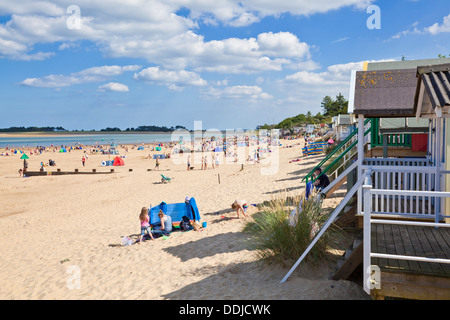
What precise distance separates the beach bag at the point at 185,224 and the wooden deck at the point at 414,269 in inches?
264

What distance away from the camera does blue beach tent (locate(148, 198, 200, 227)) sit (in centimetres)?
1185

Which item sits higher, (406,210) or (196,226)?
(406,210)

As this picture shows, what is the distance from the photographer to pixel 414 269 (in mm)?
4566

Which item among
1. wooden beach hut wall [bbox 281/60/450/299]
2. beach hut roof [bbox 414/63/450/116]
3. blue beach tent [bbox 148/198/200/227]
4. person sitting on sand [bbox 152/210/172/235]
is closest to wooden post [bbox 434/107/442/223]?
wooden beach hut wall [bbox 281/60/450/299]

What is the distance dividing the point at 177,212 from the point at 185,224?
3.00 feet

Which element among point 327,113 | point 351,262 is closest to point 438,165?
point 351,262

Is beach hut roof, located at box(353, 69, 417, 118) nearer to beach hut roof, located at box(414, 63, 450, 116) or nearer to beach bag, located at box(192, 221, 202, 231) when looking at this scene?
beach hut roof, located at box(414, 63, 450, 116)

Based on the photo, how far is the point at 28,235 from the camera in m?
13.3

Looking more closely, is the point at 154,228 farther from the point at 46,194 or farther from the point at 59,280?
the point at 46,194

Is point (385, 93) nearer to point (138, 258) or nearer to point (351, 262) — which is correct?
point (351, 262)

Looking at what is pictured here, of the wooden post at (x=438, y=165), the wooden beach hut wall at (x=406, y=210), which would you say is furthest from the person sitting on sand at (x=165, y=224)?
the wooden post at (x=438, y=165)

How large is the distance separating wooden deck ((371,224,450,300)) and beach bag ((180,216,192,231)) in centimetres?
669
